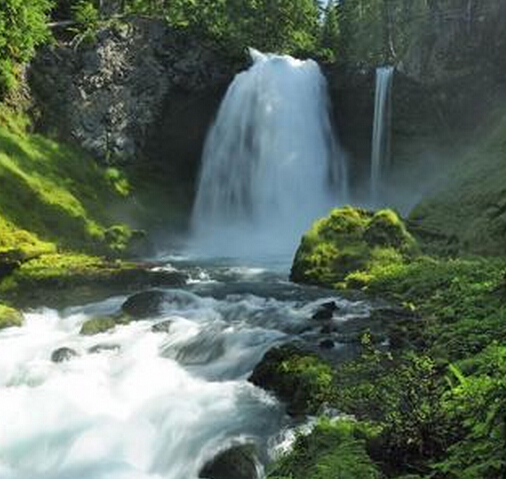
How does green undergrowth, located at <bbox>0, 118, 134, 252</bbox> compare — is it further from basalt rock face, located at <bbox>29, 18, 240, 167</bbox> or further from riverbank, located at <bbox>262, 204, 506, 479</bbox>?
riverbank, located at <bbox>262, 204, 506, 479</bbox>

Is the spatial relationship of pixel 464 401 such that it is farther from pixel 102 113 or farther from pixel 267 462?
pixel 102 113

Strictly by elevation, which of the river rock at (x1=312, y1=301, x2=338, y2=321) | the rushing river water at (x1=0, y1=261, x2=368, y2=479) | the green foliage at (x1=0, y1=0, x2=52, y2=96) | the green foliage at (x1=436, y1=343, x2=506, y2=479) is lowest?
the rushing river water at (x1=0, y1=261, x2=368, y2=479)

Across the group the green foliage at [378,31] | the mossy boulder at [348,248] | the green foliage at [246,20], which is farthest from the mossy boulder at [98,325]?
the green foliage at [378,31]

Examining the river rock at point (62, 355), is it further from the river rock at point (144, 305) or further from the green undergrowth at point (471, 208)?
the green undergrowth at point (471, 208)

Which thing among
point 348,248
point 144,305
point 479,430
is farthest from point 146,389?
point 348,248

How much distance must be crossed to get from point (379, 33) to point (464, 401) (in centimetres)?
5277

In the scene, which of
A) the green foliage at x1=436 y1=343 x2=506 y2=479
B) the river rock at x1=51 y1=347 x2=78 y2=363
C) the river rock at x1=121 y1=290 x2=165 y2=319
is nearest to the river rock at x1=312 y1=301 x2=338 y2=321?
the river rock at x1=121 y1=290 x2=165 y2=319

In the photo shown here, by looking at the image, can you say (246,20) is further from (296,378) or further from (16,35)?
(296,378)

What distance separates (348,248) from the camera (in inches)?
874

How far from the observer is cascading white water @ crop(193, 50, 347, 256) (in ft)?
127

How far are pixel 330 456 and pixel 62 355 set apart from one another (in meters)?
8.72

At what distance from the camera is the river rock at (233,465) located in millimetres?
9414

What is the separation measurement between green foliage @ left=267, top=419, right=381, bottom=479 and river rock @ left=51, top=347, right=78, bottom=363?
7466 millimetres

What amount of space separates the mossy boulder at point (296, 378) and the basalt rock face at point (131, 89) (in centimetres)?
2554
